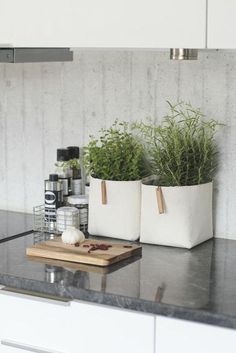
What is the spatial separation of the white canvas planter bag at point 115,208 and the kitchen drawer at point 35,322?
497mm

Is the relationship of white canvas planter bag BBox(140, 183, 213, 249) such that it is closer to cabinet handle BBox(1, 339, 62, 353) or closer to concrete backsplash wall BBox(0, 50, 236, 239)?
concrete backsplash wall BBox(0, 50, 236, 239)

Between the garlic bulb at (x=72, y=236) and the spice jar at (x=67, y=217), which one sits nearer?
the garlic bulb at (x=72, y=236)

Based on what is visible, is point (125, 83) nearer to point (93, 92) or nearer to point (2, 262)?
point (93, 92)

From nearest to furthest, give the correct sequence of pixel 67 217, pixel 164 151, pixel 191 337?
pixel 191 337
pixel 164 151
pixel 67 217

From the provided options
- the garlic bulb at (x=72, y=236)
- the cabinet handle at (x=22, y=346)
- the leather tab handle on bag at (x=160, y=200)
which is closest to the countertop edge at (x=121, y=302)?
the cabinet handle at (x=22, y=346)

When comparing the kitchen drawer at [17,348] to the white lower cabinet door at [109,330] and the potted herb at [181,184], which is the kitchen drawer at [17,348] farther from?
the potted herb at [181,184]

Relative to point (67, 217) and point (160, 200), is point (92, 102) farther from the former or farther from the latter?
point (160, 200)

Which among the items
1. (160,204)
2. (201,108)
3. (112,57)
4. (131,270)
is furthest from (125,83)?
(131,270)

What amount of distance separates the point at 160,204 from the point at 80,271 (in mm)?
371

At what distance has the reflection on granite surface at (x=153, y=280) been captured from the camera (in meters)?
1.90

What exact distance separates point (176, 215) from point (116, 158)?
11.7 inches
